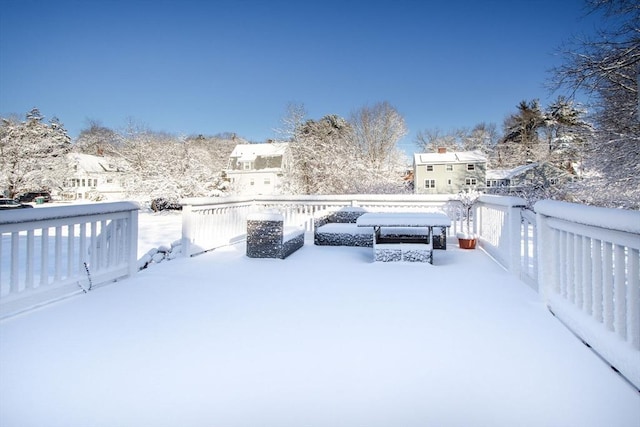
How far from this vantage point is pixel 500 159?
102 ft

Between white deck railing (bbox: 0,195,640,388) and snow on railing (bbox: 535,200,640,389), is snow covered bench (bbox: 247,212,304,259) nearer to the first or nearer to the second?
white deck railing (bbox: 0,195,640,388)

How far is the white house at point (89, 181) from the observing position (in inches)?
1027

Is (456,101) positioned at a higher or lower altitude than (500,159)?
higher

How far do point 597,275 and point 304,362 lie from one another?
1637 millimetres

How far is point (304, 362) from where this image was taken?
1.71 m

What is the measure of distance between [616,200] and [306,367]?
1145 centimetres

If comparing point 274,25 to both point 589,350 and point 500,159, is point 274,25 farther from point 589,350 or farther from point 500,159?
point 500,159

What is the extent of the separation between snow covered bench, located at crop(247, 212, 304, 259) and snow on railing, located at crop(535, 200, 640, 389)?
294cm

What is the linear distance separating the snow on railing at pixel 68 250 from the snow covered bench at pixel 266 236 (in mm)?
1448

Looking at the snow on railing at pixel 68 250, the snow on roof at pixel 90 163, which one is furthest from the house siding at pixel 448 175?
the snow on roof at pixel 90 163

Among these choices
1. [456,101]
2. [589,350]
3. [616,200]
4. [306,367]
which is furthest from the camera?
[456,101]

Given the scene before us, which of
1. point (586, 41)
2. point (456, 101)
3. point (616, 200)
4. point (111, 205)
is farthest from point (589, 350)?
point (456, 101)

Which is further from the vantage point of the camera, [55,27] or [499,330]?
[55,27]

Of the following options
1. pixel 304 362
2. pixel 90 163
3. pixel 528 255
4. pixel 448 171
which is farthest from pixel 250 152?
pixel 304 362
